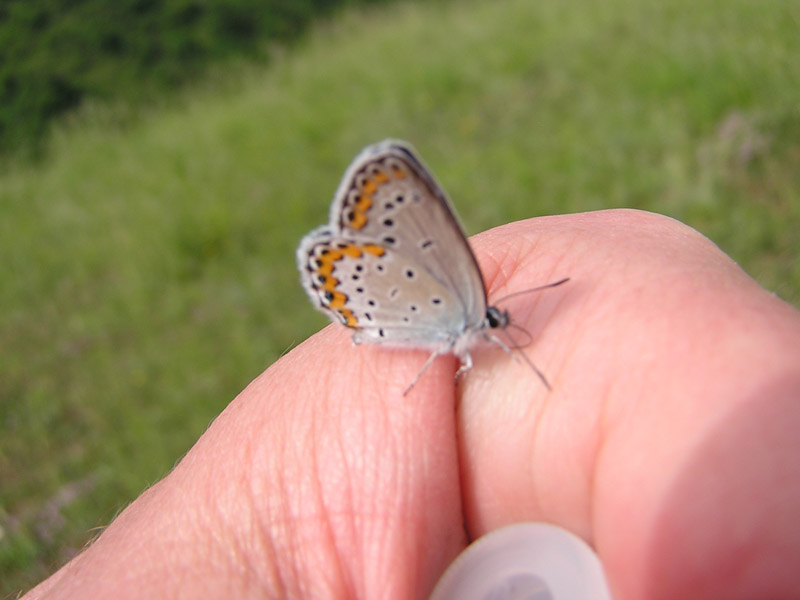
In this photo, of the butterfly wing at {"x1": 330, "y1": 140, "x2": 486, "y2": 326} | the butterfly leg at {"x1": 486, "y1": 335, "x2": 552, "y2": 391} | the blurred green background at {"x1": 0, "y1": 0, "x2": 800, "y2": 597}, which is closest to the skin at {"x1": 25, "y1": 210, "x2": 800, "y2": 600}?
the butterfly leg at {"x1": 486, "y1": 335, "x2": 552, "y2": 391}

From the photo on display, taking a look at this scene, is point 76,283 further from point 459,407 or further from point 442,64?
point 459,407

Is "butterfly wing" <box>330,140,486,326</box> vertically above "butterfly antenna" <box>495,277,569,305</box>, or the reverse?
"butterfly wing" <box>330,140,486,326</box>

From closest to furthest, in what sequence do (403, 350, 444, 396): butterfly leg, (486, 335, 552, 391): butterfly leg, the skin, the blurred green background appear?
the skin < (486, 335, 552, 391): butterfly leg < (403, 350, 444, 396): butterfly leg < the blurred green background

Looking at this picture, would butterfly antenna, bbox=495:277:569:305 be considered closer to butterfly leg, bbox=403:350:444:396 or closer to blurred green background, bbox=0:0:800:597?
butterfly leg, bbox=403:350:444:396

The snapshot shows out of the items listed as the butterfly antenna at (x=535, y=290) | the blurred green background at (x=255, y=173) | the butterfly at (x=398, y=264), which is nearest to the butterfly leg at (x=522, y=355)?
the butterfly at (x=398, y=264)

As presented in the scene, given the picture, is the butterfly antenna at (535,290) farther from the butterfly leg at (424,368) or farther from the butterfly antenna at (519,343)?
the butterfly leg at (424,368)

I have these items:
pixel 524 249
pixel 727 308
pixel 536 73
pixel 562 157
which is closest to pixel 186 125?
pixel 536 73
